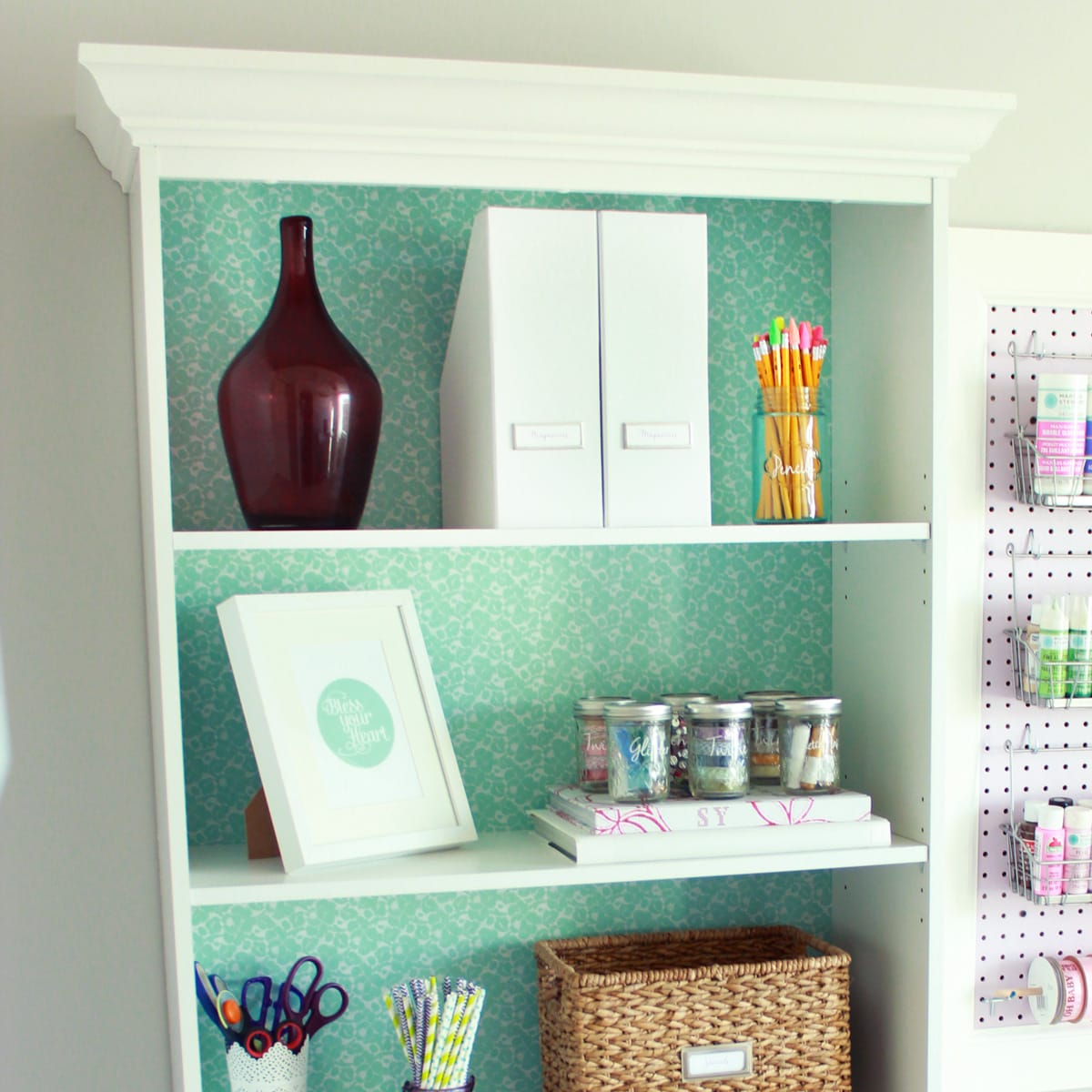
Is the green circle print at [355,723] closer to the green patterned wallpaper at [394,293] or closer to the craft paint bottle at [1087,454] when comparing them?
the green patterned wallpaper at [394,293]

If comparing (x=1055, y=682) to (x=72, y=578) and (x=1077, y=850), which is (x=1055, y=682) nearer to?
(x=1077, y=850)

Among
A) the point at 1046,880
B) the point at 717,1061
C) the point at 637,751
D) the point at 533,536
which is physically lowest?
the point at 717,1061

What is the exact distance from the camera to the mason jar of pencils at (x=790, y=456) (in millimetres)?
1430

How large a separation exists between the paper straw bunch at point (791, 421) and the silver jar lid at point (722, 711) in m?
0.22

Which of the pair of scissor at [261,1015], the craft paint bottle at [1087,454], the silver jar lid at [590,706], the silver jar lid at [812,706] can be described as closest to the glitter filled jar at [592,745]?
the silver jar lid at [590,706]

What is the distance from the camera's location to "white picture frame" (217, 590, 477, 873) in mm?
1318

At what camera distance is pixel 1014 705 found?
1.73 m

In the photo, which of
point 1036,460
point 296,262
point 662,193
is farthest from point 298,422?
point 1036,460

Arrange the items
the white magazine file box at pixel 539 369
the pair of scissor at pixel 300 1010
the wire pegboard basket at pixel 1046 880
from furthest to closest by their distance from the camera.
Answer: the wire pegboard basket at pixel 1046 880
the pair of scissor at pixel 300 1010
the white magazine file box at pixel 539 369

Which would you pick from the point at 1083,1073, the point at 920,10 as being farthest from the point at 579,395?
the point at 1083,1073

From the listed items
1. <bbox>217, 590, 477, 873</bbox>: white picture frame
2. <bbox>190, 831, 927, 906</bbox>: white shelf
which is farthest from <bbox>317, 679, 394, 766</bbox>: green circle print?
<bbox>190, 831, 927, 906</bbox>: white shelf

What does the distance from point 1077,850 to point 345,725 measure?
976mm

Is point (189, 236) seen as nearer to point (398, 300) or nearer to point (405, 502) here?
point (398, 300)

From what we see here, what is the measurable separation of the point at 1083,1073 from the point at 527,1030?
2.61 feet
